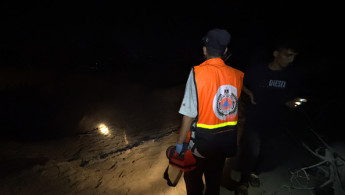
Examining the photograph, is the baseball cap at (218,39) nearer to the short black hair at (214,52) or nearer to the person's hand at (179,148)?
the short black hair at (214,52)

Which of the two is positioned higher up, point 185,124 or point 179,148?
point 185,124

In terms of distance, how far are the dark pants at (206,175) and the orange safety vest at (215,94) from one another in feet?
1.25

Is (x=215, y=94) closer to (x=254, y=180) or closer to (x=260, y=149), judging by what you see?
(x=260, y=149)

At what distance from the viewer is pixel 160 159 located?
12.3 ft

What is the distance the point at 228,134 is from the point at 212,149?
0.23m

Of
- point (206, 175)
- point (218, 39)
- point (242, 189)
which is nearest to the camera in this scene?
point (218, 39)

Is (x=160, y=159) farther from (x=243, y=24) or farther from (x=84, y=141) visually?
(x=243, y=24)

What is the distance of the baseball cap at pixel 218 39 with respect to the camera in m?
1.52

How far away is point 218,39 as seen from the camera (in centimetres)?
152

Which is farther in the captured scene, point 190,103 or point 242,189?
point 242,189

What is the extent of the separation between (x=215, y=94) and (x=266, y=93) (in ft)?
5.11

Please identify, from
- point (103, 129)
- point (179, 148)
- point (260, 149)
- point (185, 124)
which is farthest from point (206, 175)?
point (103, 129)

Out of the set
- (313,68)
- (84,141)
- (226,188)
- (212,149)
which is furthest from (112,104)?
(313,68)

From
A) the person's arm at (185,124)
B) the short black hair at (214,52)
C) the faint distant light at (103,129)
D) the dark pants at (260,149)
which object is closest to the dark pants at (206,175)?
the person's arm at (185,124)
